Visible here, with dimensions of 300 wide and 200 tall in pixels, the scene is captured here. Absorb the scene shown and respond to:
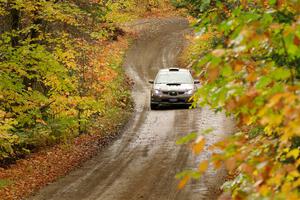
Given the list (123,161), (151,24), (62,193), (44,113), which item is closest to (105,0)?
(44,113)

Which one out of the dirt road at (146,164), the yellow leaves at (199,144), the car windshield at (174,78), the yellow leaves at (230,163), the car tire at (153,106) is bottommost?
the dirt road at (146,164)

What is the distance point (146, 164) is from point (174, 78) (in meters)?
8.76

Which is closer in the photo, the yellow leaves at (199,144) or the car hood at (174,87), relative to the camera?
the yellow leaves at (199,144)

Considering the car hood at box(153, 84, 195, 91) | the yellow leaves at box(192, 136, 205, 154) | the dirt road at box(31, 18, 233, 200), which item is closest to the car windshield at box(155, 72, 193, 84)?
the car hood at box(153, 84, 195, 91)

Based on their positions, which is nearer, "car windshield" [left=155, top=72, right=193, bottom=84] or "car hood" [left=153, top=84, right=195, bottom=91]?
"car hood" [left=153, top=84, right=195, bottom=91]

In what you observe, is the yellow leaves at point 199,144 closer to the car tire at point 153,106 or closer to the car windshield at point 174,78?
the car windshield at point 174,78

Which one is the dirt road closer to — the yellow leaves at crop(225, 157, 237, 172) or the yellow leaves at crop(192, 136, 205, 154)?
the yellow leaves at crop(192, 136, 205, 154)

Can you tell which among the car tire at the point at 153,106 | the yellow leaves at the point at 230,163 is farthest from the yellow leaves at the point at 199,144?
the car tire at the point at 153,106

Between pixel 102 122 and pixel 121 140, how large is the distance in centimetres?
274

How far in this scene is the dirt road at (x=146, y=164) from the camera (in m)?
12.3

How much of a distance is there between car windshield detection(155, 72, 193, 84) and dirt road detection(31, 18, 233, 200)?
140 centimetres

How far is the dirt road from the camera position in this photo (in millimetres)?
12289

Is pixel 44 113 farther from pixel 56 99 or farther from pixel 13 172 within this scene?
pixel 13 172

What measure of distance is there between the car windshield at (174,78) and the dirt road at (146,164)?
1404 mm
